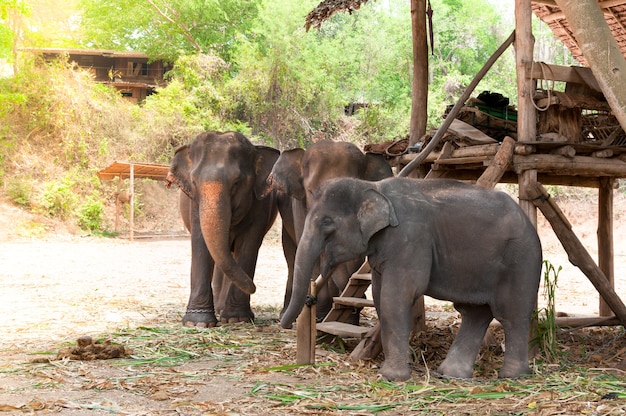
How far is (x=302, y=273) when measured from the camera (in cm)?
549

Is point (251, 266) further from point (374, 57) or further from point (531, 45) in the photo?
point (374, 57)

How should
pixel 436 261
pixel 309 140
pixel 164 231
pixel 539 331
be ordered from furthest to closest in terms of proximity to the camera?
pixel 309 140, pixel 164 231, pixel 539 331, pixel 436 261

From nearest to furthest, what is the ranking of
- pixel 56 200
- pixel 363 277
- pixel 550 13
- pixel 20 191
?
pixel 363 277
pixel 550 13
pixel 56 200
pixel 20 191

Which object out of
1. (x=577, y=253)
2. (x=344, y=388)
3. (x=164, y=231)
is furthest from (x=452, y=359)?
(x=164, y=231)

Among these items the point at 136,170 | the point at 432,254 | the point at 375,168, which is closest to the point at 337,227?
the point at 432,254

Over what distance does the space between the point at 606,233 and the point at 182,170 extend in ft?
16.7

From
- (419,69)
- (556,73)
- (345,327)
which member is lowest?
(345,327)

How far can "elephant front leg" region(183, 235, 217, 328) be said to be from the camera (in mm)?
8297

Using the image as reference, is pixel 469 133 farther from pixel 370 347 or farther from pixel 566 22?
pixel 566 22

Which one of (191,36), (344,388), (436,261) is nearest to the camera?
(344,388)

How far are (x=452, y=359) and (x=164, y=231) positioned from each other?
2186 centimetres

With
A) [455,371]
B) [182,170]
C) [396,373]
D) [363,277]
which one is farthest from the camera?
[182,170]

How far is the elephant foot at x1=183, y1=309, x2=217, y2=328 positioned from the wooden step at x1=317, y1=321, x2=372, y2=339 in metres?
1.94

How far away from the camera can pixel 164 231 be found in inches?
1054
